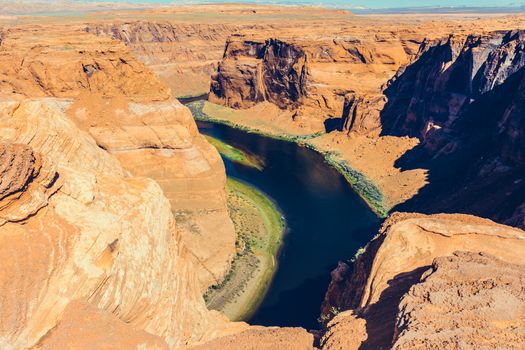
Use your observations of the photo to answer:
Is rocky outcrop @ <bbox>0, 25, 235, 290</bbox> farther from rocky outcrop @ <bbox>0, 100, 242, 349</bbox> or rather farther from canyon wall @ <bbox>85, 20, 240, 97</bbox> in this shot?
canyon wall @ <bbox>85, 20, 240, 97</bbox>

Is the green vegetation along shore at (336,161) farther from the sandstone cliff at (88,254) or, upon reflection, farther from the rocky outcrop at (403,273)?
the rocky outcrop at (403,273)

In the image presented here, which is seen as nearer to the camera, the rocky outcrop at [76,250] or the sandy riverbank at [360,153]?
the rocky outcrop at [76,250]

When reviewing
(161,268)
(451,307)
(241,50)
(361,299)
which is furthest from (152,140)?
(241,50)

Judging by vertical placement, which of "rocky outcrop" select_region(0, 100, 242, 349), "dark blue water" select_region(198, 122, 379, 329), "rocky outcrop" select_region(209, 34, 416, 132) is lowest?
"dark blue water" select_region(198, 122, 379, 329)

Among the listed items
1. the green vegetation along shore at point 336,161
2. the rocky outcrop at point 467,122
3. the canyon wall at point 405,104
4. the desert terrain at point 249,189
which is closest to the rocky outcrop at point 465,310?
the desert terrain at point 249,189

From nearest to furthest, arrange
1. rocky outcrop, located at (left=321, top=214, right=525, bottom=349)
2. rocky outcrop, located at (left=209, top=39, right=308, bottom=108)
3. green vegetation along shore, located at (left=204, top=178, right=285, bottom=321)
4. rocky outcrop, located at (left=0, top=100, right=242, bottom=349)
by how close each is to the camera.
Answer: rocky outcrop, located at (left=0, top=100, right=242, bottom=349) < rocky outcrop, located at (left=321, top=214, right=525, bottom=349) < green vegetation along shore, located at (left=204, top=178, right=285, bottom=321) < rocky outcrop, located at (left=209, top=39, right=308, bottom=108)

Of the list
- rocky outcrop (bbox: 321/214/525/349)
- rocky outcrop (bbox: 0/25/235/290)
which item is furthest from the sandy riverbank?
rocky outcrop (bbox: 321/214/525/349)

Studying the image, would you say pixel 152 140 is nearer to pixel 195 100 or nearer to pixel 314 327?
pixel 314 327
